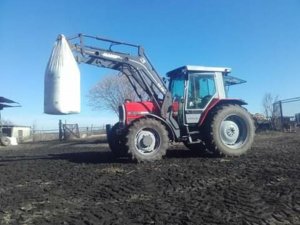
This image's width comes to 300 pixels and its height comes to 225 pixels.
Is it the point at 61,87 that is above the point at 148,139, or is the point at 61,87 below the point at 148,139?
above

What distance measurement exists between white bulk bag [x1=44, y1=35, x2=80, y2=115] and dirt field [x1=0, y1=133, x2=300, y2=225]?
1574 mm

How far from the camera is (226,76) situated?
1203 centimetres

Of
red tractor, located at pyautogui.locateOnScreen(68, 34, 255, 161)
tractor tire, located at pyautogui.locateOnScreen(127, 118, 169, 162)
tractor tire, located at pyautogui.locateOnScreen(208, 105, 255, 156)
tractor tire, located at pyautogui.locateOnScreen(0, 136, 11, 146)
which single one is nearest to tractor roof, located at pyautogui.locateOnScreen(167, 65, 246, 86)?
red tractor, located at pyautogui.locateOnScreen(68, 34, 255, 161)

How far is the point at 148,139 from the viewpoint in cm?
1044

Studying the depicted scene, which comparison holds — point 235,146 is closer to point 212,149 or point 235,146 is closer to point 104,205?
point 212,149

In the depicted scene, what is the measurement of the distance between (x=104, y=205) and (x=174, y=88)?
658 cm

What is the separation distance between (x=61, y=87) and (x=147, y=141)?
2.70 meters

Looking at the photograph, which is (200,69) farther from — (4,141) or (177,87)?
(4,141)

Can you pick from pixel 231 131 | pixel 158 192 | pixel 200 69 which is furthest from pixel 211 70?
pixel 158 192

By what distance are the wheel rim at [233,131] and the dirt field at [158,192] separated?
97 cm

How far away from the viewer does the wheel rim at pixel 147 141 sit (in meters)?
10.4

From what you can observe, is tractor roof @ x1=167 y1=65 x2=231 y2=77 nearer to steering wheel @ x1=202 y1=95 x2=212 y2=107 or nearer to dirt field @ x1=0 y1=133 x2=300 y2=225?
steering wheel @ x1=202 y1=95 x2=212 y2=107

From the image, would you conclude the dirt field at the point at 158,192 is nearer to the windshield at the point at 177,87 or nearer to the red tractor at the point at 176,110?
the red tractor at the point at 176,110

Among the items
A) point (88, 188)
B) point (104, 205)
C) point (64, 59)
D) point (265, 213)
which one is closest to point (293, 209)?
point (265, 213)
